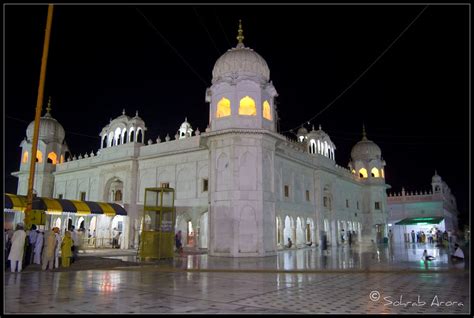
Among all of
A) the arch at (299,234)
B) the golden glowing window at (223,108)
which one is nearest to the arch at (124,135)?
the golden glowing window at (223,108)

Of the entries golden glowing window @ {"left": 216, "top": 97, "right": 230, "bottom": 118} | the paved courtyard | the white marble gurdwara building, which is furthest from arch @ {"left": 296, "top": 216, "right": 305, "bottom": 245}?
the paved courtyard

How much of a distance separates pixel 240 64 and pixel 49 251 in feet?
44.3

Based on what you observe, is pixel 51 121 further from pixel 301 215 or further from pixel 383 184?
pixel 383 184

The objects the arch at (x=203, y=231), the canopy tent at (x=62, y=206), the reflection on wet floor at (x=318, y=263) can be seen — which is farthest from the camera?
the arch at (x=203, y=231)

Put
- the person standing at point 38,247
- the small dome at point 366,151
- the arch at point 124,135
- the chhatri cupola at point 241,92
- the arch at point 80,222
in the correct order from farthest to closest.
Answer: the small dome at point 366,151 < the arch at point 80,222 < the arch at point 124,135 < the chhatri cupola at point 241,92 < the person standing at point 38,247

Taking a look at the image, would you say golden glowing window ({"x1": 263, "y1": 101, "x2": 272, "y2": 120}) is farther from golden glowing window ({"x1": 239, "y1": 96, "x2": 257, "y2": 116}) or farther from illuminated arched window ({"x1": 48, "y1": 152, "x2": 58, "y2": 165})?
illuminated arched window ({"x1": 48, "y1": 152, "x2": 58, "y2": 165})

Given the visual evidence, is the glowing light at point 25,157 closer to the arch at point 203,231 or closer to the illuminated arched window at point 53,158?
the illuminated arched window at point 53,158

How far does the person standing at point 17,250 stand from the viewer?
39.3 feet

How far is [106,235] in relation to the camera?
2934 centimetres

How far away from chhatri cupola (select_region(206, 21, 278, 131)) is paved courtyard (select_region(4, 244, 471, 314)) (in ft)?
34.5

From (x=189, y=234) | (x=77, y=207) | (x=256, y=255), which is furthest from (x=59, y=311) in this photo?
A: (x=189, y=234)

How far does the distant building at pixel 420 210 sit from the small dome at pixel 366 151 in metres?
7.70

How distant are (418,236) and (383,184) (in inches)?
243

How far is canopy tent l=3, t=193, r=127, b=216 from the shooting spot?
835 inches
